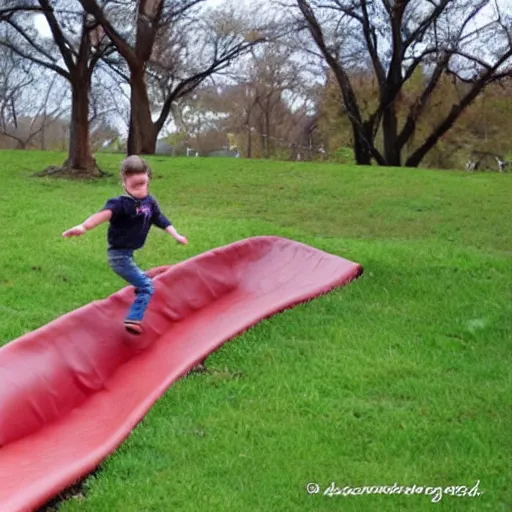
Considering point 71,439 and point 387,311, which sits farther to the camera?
point 387,311

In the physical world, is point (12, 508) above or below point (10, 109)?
below

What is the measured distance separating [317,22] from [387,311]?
1354cm

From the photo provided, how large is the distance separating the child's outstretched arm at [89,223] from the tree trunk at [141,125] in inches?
513

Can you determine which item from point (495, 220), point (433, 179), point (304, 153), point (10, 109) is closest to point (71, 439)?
point (495, 220)

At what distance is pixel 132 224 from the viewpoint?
4.83m

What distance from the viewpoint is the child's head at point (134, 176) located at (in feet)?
15.4

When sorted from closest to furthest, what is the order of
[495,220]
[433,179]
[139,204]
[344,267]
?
[139,204] < [344,267] < [495,220] < [433,179]

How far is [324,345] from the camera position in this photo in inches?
199

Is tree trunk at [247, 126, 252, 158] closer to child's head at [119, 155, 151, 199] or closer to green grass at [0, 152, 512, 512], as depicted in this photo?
green grass at [0, 152, 512, 512]

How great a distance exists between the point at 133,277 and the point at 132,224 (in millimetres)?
363

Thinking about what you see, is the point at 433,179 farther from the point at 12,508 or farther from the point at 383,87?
the point at 12,508

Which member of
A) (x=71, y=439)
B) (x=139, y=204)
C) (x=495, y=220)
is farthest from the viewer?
(x=495, y=220)

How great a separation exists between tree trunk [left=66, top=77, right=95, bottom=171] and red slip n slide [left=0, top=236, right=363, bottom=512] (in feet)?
25.8

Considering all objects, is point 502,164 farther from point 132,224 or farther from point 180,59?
point 132,224
